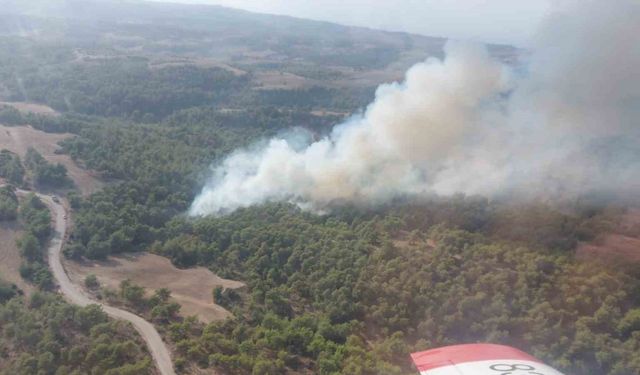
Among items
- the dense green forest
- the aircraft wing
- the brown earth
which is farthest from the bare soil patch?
the aircraft wing

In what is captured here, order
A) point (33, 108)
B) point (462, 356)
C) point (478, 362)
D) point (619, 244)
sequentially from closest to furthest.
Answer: point (478, 362) < point (462, 356) < point (619, 244) < point (33, 108)

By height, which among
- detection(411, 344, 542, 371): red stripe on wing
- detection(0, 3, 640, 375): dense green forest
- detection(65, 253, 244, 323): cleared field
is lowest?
detection(65, 253, 244, 323): cleared field

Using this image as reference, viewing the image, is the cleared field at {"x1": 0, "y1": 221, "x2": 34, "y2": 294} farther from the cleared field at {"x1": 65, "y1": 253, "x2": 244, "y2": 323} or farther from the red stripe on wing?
the red stripe on wing

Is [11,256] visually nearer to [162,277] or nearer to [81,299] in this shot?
[81,299]

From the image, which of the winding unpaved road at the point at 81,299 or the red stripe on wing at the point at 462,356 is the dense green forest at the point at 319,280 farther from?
the red stripe on wing at the point at 462,356

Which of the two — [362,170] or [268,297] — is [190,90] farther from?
[268,297]

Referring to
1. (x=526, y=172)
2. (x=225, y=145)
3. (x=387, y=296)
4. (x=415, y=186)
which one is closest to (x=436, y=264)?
(x=387, y=296)

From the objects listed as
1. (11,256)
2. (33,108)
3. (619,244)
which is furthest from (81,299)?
(33,108)
